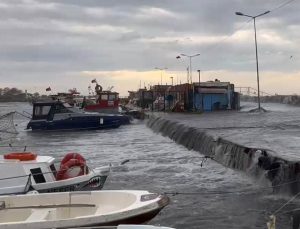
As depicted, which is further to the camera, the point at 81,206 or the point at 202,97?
the point at 202,97

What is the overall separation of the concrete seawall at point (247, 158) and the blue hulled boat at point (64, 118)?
17130 millimetres

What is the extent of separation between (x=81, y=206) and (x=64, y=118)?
4123 cm

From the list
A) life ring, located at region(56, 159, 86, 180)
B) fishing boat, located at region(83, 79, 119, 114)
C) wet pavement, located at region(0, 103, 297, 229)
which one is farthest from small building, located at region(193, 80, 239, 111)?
life ring, located at region(56, 159, 86, 180)

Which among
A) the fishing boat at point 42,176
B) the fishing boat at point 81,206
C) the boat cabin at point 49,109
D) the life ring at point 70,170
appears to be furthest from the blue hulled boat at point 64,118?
the fishing boat at point 81,206

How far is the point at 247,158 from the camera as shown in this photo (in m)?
20.9

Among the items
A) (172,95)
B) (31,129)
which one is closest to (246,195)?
(31,129)

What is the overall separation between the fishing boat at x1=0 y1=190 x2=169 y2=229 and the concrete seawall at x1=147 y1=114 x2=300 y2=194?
635 cm

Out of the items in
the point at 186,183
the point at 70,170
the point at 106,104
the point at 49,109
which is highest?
the point at 106,104

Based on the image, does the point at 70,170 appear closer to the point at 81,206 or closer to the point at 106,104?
the point at 81,206

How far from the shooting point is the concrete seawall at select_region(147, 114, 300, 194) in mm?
16406

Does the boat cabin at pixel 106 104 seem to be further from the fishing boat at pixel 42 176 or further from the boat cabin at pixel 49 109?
the fishing boat at pixel 42 176

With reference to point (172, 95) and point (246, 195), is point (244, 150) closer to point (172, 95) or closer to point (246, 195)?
point (246, 195)

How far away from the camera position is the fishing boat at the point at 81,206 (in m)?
10.3

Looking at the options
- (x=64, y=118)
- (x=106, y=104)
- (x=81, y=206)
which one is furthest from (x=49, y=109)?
(x=81, y=206)
